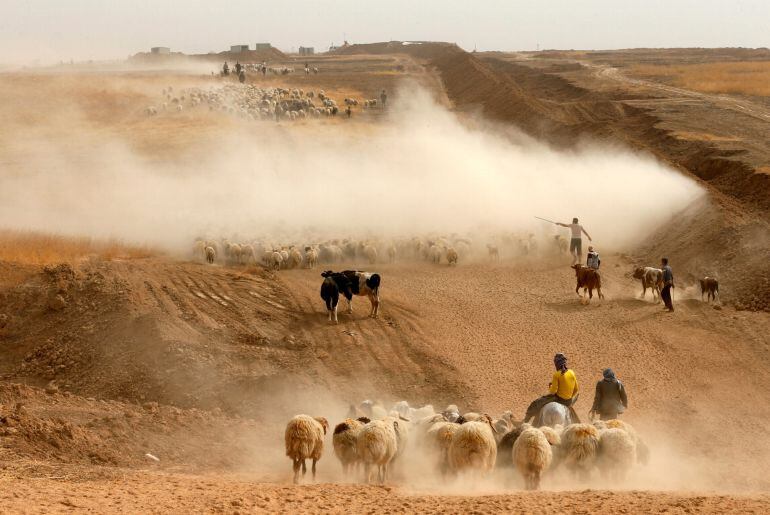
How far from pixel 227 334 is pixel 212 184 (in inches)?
720

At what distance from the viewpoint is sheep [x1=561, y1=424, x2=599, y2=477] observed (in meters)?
11.3

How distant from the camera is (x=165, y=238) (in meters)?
27.2

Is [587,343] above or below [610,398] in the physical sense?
above

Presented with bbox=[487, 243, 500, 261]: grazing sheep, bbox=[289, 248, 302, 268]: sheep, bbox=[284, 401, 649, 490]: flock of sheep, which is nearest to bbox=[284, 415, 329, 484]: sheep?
bbox=[284, 401, 649, 490]: flock of sheep

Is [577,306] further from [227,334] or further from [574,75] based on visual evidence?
[574,75]

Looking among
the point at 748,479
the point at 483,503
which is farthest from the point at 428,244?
the point at 483,503

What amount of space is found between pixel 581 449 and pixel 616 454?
0.53 meters

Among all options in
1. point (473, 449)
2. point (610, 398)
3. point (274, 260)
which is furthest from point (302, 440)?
point (274, 260)

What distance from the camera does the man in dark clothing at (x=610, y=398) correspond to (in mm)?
13542

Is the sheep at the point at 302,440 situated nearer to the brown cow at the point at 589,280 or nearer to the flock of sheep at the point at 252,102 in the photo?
the brown cow at the point at 589,280

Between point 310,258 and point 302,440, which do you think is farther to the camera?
point 310,258

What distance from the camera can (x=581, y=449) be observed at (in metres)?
11.3

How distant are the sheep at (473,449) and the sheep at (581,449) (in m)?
1.06

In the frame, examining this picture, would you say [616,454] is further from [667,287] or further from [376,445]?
[667,287]
